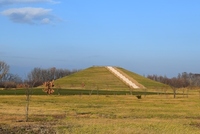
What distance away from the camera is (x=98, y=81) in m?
142

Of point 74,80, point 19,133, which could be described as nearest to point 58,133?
point 19,133

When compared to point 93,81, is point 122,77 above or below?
above

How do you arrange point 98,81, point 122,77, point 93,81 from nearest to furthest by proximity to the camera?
point 93,81, point 98,81, point 122,77

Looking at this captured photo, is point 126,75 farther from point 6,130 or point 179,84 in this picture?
point 6,130

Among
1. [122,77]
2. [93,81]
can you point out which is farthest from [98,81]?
[122,77]

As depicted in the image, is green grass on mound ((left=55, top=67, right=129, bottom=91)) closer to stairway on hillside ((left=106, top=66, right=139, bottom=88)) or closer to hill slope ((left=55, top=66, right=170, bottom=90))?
hill slope ((left=55, top=66, right=170, bottom=90))

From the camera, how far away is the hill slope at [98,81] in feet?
419

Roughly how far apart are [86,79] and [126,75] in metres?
22.1

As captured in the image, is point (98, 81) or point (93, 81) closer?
point (93, 81)

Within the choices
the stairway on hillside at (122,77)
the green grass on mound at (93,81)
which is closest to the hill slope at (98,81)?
the green grass on mound at (93,81)

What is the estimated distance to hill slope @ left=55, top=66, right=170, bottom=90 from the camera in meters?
128

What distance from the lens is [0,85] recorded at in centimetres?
12019

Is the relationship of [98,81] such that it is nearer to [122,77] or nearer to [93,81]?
[93,81]

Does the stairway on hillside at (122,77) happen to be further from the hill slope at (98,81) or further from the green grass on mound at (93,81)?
the green grass on mound at (93,81)
